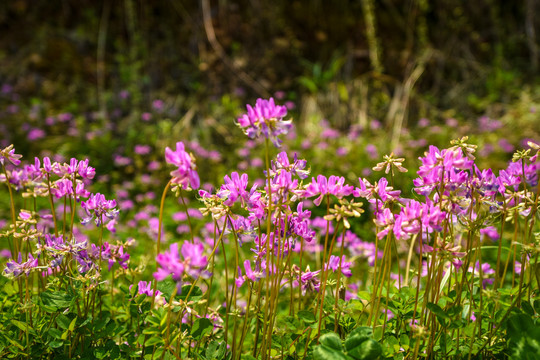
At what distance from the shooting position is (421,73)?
7.87 metres

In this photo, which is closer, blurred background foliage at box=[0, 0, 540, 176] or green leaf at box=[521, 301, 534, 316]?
green leaf at box=[521, 301, 534, 316]

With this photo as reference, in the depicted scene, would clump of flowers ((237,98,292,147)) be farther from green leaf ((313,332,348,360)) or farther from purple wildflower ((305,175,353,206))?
green leaf ((313,332,348,360))

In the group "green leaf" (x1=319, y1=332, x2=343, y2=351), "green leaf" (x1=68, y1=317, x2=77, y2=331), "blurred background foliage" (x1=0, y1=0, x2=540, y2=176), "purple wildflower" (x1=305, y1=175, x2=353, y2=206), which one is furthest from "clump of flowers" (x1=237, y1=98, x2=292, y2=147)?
"blurred background foliage" (x1=0, y1=0, x2=540, y2=176)

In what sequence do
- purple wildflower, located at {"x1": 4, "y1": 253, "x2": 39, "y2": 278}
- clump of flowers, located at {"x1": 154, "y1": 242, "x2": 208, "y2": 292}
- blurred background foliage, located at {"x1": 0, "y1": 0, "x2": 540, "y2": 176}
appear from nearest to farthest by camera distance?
clump of flowers, located at {"x1": 154, "y1": 242, "x2": 208, "y2": 292} → purple wildflower, located at {"x1": 4, "y1": 253, "x2": 39, "y2": 278} → blurred background foliage, located at {"x1": 0, "y1": 0, "x2": 540, "y2": 176}

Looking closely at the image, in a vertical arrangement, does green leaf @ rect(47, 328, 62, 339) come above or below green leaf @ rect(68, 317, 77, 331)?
below

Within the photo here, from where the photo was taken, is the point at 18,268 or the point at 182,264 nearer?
the point at 182,264

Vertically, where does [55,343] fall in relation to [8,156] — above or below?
below

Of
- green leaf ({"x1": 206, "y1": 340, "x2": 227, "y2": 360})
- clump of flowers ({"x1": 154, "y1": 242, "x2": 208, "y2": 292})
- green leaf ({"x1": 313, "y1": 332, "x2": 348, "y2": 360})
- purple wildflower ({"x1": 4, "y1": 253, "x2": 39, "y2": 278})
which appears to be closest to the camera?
clump of flowers ({"x1": 154, "y1": 242, "x2": 208, "y2": 292})

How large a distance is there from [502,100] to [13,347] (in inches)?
316

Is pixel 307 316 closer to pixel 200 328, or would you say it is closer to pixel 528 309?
pixel 200 328

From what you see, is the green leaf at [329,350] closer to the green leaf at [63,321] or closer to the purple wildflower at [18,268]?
the green leaf at [63,321]

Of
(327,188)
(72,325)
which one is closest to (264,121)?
(327,188)

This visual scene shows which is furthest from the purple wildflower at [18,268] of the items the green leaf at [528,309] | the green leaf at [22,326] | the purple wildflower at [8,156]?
the green leaf at [528,309]

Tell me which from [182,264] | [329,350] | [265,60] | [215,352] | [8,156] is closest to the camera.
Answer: [182,264]
